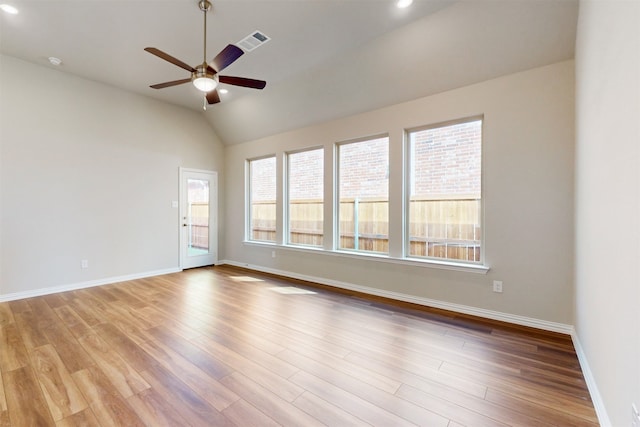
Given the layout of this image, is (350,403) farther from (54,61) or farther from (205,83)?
(54,61)

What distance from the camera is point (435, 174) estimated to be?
11.7 feet

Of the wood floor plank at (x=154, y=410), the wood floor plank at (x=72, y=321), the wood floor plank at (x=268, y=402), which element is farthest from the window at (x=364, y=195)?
the wood floor plank at (x=72, y=321)

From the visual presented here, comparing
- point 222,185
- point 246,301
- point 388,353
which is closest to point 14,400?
point 246,301

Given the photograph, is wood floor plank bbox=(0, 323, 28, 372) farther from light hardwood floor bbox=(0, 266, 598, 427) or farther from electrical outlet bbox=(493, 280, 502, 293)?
electrical outlet bbox=(493, 280, 502, 293)

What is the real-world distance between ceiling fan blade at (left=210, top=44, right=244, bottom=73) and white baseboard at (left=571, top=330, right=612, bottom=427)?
11.1 feet

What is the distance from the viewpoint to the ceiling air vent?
10.1 ft

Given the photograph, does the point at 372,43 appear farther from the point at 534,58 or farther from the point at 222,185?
the point at 222,185

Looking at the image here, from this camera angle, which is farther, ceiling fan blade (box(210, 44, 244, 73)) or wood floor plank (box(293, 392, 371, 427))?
ceiling fan blade (box(210, 44, 244, 73))

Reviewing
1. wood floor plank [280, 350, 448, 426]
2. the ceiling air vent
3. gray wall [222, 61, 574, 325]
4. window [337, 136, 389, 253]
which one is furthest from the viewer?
window [337, 136, 389, 253]

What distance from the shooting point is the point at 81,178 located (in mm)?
4285

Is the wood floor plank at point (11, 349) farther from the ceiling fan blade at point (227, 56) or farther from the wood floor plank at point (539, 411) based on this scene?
the wood floor plank at point (539, 411)

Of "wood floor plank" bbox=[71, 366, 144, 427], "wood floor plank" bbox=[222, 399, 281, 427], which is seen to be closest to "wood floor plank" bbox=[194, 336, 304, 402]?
"wood floor plank" bbox=[222, 399, 281, 427]

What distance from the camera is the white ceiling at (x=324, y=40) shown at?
2.61 meters

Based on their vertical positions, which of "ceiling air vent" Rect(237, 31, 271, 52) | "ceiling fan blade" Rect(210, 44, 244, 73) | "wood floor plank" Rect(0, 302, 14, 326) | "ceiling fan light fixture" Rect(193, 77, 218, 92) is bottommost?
"wood floor plank" Rect(0, 302, 14, 326)
